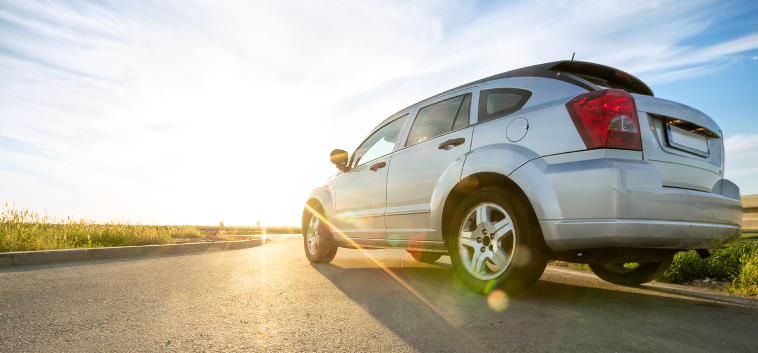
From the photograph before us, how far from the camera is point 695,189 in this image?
314 centimetres

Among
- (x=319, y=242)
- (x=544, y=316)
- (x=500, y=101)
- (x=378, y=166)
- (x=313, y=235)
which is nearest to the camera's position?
(x=544, y=316)

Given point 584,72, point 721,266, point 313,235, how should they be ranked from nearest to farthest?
point 584,72 → point 721,266 → point 313,235

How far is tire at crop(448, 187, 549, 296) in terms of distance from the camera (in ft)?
10.5

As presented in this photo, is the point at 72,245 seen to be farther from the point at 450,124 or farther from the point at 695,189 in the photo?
the point at 695,189

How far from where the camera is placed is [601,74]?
3.72 m

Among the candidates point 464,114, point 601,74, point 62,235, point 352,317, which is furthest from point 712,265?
point 62,235

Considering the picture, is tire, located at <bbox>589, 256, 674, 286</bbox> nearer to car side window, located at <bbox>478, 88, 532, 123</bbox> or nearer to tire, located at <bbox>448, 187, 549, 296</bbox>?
tire, located at <bbox>448, 187, 549, 296</bbox>

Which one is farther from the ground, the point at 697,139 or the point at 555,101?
the point at 555,101

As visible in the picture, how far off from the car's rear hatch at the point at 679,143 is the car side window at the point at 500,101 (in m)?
0.80

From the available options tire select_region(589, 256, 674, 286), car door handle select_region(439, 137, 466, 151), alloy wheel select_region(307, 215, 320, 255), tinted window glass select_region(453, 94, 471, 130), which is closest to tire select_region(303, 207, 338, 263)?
alloy wheel select_region(307, 215, 320, 255)

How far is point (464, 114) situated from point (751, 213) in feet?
18.5

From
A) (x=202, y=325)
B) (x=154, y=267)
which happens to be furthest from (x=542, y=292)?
(x=154, y=267)

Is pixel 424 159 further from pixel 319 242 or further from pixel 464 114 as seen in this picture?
pixel 319 242

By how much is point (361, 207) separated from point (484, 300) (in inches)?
86.7
